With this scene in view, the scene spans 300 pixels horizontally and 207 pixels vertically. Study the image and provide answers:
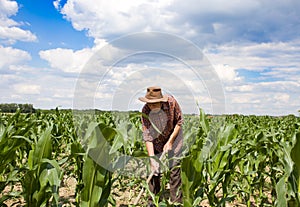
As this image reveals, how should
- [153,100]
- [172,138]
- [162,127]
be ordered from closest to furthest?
[153,100], [172,138], [162,127]

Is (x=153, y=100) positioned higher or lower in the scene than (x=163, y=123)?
higher

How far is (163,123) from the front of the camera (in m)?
3.81

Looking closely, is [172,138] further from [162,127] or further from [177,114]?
[177,114]

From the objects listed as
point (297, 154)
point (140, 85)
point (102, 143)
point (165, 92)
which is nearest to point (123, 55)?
point (140, 85)

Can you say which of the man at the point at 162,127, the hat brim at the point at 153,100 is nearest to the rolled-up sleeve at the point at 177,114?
the man at the point at 162,127

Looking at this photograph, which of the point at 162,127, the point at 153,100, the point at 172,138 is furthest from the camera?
the point at 162,127

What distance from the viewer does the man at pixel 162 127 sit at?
356 cm

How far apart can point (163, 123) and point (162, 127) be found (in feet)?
0.19

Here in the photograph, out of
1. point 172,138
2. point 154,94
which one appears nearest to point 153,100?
point 154,94

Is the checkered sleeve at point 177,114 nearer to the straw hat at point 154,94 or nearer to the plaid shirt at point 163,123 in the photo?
the plaid shirt at point 163,123

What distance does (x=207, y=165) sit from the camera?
3.60 m

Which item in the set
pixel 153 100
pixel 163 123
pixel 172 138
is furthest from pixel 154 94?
pixel 172 138

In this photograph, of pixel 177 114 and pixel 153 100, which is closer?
pixel 153 100

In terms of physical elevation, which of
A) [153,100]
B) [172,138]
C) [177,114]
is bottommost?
[172,138]
